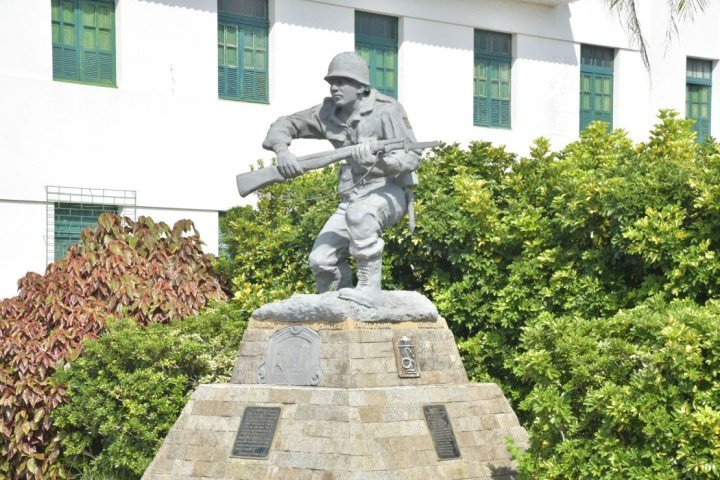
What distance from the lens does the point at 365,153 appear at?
966 centimetres

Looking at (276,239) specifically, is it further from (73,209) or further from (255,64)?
(255,64)

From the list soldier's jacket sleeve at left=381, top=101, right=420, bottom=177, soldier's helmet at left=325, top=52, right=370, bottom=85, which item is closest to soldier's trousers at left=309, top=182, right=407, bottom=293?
soldier's jacket sleeve at left=381, top=101, right=420, bottom=177

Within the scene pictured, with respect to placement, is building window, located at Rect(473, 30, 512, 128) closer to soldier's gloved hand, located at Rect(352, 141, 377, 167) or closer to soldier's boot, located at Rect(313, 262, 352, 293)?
soldier's boot, located at Rect(313, 262, 352, 293)

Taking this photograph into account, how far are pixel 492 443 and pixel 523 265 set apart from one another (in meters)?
2.08

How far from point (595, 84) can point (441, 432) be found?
466 inches

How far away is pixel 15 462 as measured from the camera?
39.9 feet

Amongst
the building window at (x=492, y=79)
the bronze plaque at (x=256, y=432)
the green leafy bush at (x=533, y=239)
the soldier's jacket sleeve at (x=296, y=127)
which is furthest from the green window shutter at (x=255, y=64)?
the bronze plaque at (x=256, y=432)

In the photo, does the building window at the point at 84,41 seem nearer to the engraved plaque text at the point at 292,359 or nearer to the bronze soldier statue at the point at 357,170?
the bronze soldier statue at the point at 357,170

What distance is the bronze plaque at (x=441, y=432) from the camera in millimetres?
9477

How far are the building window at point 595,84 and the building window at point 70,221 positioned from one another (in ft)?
26.8

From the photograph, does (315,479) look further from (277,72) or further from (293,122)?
(277,72)

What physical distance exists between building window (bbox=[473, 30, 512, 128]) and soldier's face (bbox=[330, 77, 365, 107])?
9.23 meters

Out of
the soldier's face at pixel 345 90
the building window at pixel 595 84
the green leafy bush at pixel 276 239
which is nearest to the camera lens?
the soldier's face at pixel 345 90

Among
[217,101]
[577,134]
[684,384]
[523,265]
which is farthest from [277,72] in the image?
[684,384]
